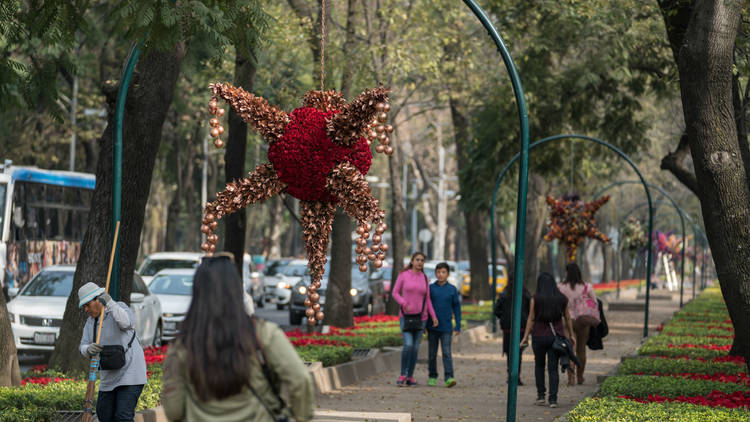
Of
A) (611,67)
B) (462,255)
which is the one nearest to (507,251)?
(611,67)

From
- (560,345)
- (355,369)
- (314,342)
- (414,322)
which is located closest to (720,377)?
(560,345)

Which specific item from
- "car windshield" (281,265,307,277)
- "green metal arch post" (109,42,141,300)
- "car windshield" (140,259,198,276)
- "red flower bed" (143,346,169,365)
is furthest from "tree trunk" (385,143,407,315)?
"green metal arch post" (109,42,141,300)

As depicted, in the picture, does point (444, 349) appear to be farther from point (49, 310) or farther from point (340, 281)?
point (340, 281)

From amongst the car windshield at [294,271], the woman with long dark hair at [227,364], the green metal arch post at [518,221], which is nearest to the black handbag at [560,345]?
the green metal arch post at [518,221]

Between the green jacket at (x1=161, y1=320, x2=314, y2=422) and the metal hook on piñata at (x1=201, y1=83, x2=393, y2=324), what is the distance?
2889mm

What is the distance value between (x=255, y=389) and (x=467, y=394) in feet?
35.7

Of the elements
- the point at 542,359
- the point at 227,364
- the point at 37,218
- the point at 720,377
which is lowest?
the point at 720,377

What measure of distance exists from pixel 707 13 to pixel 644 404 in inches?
158

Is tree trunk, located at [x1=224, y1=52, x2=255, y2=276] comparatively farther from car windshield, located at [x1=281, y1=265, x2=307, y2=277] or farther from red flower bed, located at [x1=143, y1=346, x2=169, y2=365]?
car windshield, located at [x1=281, y1=265, x2=307, y2=277]

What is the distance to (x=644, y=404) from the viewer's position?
11008mm

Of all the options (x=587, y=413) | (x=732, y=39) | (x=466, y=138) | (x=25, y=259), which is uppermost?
(x=466, y=138)

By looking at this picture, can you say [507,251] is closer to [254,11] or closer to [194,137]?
[194,137]

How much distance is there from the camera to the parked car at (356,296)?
1160 inches

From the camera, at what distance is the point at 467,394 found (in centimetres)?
1558
